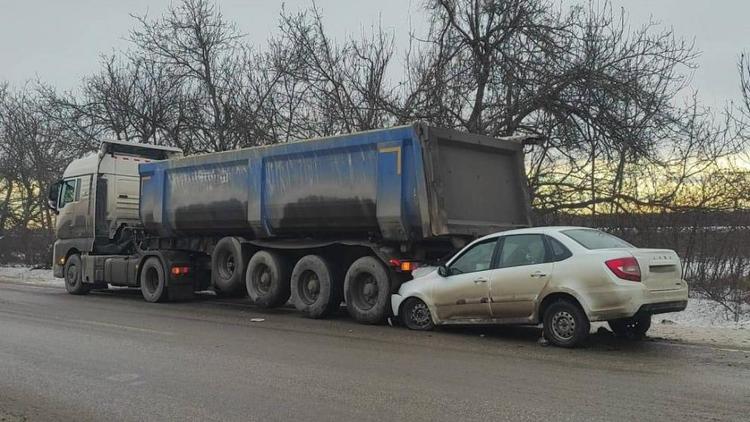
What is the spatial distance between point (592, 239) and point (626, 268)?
866 mm

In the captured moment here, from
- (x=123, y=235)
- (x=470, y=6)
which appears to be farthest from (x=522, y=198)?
(x=123, y=235)

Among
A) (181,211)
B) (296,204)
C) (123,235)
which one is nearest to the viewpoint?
(296,204)

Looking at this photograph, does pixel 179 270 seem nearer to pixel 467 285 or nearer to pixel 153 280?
pixel 153 280

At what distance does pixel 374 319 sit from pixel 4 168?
3058cm

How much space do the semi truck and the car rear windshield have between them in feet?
6.91

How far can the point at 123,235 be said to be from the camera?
16516mm

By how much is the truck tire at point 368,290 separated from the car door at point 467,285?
1228mm

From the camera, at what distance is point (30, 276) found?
25109mm

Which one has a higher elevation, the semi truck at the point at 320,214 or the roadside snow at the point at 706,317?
the semi truck at the point at 320,214

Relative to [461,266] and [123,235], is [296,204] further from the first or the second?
[123,235]

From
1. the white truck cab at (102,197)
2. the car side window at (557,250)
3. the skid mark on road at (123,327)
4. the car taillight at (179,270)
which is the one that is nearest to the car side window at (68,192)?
the white truck cab at (102,197)

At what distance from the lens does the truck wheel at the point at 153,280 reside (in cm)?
1462

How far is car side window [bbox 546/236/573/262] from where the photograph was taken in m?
8.36

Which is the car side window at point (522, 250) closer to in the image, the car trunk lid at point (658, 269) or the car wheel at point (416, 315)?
the car trunk lid at point (658, 269)
